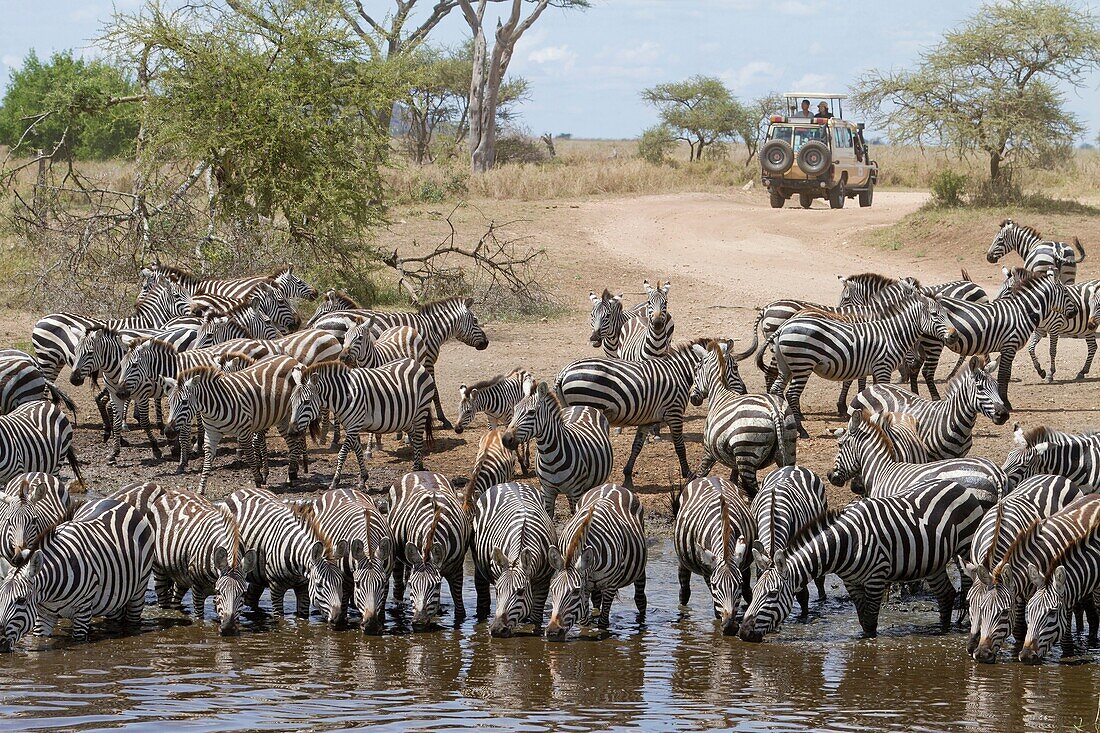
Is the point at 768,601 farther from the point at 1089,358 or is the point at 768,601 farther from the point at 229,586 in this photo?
the point at 1089,358

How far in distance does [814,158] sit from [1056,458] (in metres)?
24.9

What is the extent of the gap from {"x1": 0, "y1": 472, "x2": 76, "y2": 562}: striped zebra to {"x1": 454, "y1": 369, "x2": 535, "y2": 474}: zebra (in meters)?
3.67

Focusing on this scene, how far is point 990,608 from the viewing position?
25.1 ft

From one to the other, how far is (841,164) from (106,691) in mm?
29763

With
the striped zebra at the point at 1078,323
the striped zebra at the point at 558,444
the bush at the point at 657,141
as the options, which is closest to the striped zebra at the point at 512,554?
the striped zebra at the point at 558,444

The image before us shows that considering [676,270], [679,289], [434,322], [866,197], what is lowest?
[434,322]

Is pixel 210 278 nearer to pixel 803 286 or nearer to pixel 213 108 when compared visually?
pixel 213 108

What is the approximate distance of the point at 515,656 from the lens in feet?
25.8

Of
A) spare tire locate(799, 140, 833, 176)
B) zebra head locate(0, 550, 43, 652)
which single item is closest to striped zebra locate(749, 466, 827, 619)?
zebra head locate(0, 550, 43, 652)

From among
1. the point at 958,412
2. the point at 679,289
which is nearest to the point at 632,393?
the point at 958,412

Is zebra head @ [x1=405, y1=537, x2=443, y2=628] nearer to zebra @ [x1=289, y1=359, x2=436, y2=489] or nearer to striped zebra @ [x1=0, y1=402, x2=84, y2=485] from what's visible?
zebra @ [x1=289, y1=359, x2=436, y2=489]

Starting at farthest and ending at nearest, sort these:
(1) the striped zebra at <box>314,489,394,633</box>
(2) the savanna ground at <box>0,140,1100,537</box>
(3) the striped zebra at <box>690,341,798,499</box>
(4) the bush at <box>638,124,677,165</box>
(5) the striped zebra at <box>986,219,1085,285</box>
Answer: (4) the bush at <box>638,124,677,165</box>
(5) the striped zebra at <box>986,219,1085,285</box>
(2) the savanna ground at <box>0,140,1100,537</box>
(3) the striped zebra at <box>690,341,798,499</box>
(1) the striped zebra at <box>314,489,394,633</box>

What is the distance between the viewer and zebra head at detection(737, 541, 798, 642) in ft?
26.5

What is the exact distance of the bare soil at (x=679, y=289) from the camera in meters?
12.8
